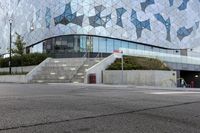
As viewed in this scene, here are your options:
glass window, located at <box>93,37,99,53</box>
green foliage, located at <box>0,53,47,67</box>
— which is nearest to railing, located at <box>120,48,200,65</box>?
glass window, located at <box>93,37,99,53</box>

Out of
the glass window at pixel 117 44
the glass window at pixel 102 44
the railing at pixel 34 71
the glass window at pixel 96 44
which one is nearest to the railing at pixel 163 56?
the glass window at pixel 117 44

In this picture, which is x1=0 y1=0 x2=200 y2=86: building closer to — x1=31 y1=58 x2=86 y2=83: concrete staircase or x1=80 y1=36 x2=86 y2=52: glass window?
x1=80 y1=36 x2=86 y2=52: glass window

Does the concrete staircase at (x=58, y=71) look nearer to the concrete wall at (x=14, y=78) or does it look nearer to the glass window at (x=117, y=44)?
the concrete wall at (x=14, y=78)

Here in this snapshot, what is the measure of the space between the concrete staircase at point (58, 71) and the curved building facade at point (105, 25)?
12.6m

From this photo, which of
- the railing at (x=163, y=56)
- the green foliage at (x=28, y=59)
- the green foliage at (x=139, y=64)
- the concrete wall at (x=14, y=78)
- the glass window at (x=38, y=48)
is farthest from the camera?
the glass window at (x=38, y=48)

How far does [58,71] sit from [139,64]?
9121 mm

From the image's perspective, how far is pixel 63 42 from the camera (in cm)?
6009

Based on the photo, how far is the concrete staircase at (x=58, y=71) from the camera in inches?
1559

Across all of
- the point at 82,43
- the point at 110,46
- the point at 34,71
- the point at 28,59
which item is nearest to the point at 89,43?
the point at 82,43

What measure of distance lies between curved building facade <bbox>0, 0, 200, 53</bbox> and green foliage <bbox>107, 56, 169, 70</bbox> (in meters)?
15.2

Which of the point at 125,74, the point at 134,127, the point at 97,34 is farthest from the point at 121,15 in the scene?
the point at 134,127

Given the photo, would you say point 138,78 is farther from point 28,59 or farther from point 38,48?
point 38,48

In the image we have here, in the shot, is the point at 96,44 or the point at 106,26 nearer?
the point at 96,44

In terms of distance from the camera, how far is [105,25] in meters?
59.9
